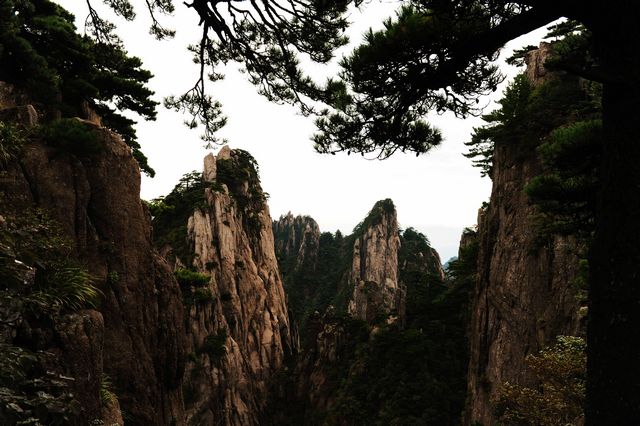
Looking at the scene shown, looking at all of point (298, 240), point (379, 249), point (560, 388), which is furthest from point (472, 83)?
point (298, 240)

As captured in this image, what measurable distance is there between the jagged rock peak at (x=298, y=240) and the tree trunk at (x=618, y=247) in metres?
96.5

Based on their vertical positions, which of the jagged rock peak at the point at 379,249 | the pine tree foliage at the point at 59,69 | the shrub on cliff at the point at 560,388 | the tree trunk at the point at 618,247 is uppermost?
the jagged rock peak at the point at 379,249

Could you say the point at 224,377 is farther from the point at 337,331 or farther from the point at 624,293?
the point at 624,293

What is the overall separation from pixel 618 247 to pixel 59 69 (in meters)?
17.9

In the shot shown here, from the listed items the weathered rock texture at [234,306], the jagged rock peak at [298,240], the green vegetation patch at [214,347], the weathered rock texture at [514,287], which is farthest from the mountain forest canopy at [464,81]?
the jagged rock peak at [298,240]

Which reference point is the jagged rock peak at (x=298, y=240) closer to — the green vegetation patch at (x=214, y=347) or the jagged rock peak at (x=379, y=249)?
the jagged rock peak at (x=379, y=249)

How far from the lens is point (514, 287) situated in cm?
2214

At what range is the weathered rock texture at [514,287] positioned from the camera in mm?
18922

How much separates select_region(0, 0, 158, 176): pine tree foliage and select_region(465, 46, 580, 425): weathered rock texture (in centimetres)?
1846

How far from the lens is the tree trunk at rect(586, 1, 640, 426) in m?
2.83

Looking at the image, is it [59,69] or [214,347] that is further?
[214,347]

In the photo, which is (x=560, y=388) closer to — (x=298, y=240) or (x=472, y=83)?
(x=472, y=83)

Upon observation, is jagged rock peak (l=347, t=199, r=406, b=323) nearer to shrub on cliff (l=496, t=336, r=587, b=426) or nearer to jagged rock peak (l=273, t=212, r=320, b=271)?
jagged rock peak (l=273, t=212, r=320, b=271)

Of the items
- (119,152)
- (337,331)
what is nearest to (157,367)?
(119,152)
